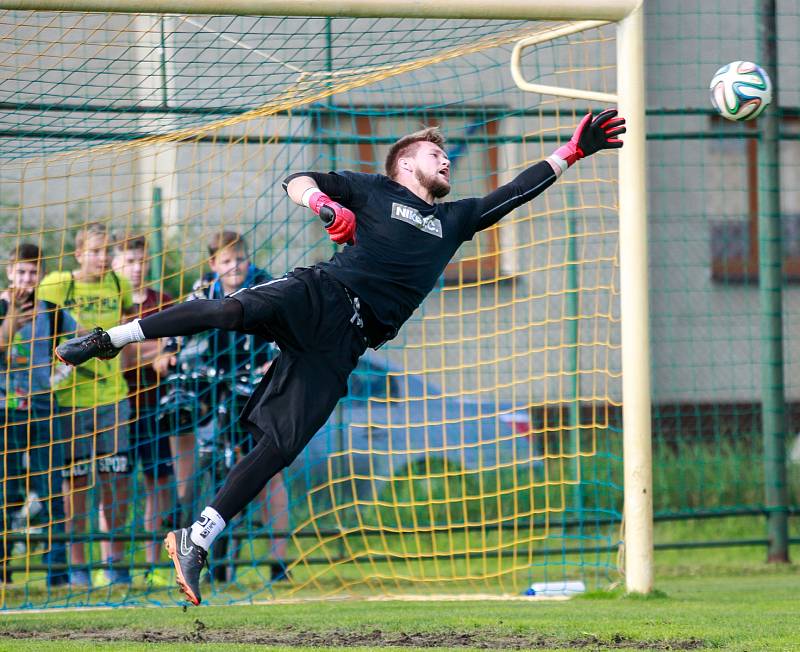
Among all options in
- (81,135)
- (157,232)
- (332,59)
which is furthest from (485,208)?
(157,232)

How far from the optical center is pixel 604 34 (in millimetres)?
10461

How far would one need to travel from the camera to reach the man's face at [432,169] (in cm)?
573

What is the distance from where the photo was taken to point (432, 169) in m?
5.74

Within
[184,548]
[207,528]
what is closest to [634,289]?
[207,528]

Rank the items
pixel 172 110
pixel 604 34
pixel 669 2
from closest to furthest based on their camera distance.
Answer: pixel 172 110 → pixel 604 34 → pixel 669 2

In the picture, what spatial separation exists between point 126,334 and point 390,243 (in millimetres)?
1251

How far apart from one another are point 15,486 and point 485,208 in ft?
13.0

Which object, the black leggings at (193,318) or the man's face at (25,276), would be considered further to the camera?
the man's face at (25,276)

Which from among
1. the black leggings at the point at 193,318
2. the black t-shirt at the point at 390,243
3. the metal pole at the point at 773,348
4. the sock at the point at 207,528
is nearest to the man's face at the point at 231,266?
the black t-shirt at the point at 390,243

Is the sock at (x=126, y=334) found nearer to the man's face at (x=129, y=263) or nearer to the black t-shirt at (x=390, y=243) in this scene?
the black t-shirt at (x=390, y=243)

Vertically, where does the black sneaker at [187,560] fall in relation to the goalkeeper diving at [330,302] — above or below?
below

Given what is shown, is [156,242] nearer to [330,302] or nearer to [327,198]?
[330,302]

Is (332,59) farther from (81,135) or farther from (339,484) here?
(339,484)

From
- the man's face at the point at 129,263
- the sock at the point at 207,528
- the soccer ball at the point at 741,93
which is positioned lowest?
the sock at the point at 207,528
